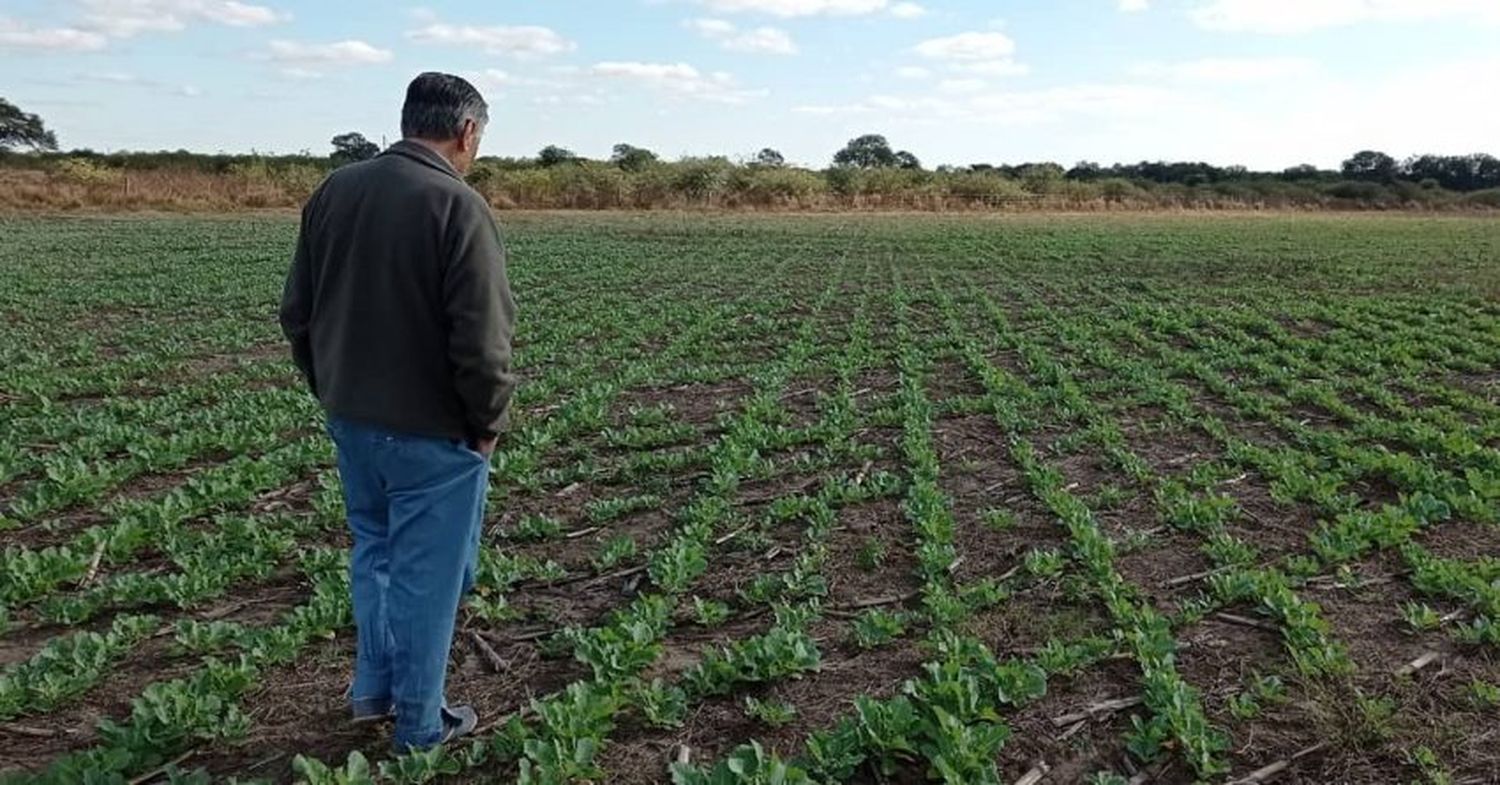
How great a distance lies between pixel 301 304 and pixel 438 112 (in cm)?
82

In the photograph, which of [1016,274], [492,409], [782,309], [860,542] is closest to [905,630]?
[860,542]

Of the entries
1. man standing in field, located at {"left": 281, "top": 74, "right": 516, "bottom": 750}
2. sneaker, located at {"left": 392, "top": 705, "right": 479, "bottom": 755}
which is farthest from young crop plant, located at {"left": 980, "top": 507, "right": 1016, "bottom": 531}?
man standing in field, located at {"left": 281, "top": 74, "right": 516, "bottom": 750}

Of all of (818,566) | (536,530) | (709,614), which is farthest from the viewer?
(536,530)

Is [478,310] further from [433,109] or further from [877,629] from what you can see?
[877,629]

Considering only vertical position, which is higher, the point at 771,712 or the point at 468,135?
the point at 468,135

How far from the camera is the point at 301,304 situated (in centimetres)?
354

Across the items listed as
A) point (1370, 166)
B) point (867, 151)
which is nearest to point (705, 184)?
point (867, 151)

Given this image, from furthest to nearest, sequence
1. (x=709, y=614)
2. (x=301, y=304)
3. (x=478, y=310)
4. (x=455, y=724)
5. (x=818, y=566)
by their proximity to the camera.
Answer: (x=818, y=566) < (x=709, y=614) < (x=455, y=724) < (x=301, y=304) < (x=478, y=310)

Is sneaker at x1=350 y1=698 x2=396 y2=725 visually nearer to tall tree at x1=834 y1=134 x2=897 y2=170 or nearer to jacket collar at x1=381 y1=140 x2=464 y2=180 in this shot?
jacket collar at x1=381 y1=140 x2=464 y2=180

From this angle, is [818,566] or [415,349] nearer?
[415,349]

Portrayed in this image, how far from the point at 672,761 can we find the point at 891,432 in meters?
5.19

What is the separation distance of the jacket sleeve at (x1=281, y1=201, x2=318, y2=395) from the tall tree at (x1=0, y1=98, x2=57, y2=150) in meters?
79.4

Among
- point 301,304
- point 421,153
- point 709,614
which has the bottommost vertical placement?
point 709,614

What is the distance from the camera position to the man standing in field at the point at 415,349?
10.3ft
